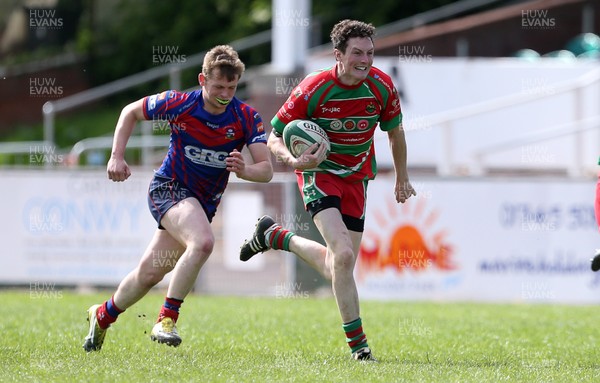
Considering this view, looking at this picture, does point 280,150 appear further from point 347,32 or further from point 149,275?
point 149,275

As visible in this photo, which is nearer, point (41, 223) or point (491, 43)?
point (41, 223)

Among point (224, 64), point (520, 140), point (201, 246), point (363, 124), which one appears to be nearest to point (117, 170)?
point (201, 246)

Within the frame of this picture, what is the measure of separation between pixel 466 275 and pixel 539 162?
4.05m

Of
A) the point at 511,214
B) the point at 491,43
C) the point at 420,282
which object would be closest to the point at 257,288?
the point at 420,282

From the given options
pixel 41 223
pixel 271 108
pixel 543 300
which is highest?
pixel 271 108

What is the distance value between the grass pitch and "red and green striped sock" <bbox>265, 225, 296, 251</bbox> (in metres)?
0.72

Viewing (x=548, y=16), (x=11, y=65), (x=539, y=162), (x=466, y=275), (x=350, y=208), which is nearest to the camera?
(x=350, y=208)

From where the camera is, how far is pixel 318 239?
1389 cm

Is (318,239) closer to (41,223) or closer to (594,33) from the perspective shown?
(41,223)

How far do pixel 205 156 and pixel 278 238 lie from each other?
0.87 meters

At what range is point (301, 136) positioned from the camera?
283 inches

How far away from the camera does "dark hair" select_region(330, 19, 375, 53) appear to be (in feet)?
23.4

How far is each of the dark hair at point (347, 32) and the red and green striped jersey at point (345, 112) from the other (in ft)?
0.81

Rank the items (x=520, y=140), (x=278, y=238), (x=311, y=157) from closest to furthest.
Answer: (x=311, y=157), (x=278, y=238), (x=520, y=140)
